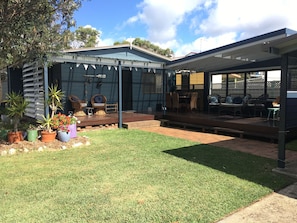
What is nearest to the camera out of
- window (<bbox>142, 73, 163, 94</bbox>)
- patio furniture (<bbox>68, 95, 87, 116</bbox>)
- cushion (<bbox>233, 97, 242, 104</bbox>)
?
patio furniture (<bbox>68, 95, 87, 116</bbox>)

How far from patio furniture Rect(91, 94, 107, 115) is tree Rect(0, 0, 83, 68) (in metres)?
4.48

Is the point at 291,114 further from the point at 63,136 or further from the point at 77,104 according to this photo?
the point at 77,104

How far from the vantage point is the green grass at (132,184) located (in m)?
2.87

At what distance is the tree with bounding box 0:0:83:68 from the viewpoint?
14.3 ft

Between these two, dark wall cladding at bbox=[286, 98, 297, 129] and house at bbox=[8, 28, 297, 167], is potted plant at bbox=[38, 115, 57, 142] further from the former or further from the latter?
dark wall cladding at bbox=[286, 98, 297, 129]

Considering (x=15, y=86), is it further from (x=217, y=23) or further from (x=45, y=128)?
(x=217, y=23)

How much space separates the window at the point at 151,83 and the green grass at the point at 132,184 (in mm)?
6765

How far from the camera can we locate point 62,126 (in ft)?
21.5

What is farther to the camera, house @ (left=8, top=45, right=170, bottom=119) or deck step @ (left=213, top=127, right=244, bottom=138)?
house @ (left=8, top=45, right=170, bottom=119)

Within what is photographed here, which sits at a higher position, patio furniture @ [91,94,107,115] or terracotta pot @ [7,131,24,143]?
patio furniture @ [91,94,107,115]

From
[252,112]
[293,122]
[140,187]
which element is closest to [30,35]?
[140,187]

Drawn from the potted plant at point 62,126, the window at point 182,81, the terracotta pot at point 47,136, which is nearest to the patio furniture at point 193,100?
the window at point 182,81

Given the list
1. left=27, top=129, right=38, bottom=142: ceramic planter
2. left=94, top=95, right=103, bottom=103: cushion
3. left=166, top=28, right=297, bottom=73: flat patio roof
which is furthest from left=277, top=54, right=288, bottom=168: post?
left=94, top=95, right=103, bottom=103: cushion

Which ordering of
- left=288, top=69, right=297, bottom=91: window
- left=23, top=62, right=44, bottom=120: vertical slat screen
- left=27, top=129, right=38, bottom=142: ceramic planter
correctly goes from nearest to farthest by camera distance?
left=27, top=129, right=38, bottom=142: ceramic planter
left=288, top=69, right=297, bottom=91: window
left=23, top=62, right=44, bottom=120: vertical slat screen
